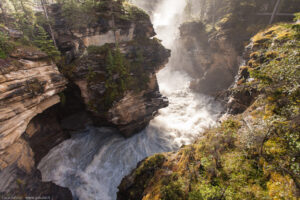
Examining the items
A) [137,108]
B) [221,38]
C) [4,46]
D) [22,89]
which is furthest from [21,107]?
[221,38]

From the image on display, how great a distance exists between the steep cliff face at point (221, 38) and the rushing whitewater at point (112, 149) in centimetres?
511

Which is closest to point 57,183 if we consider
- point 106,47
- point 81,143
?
point 81,143

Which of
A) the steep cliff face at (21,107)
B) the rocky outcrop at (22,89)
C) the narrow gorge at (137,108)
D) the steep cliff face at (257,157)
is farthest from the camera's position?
the steep cliff face at (21,107)

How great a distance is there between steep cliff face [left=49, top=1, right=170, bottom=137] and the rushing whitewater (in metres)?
2.06

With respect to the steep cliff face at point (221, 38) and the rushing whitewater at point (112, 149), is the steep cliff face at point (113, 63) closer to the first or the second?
the rushing whitewater at point (112, 149)

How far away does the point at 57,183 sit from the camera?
13133 millimetres

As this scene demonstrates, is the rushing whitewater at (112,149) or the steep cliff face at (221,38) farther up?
the steep cliff face at (221,38)

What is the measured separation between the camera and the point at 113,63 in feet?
51.9

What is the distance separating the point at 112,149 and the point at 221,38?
26468mm

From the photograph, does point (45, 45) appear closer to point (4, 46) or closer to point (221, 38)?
point (4, 46)

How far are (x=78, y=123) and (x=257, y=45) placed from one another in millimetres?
24595

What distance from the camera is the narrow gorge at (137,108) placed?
→ 17.7ft

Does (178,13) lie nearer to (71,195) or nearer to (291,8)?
(291,8)

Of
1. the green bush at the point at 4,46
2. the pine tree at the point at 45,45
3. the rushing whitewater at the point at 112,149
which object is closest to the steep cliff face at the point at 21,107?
the green bush at the point at 4,46
